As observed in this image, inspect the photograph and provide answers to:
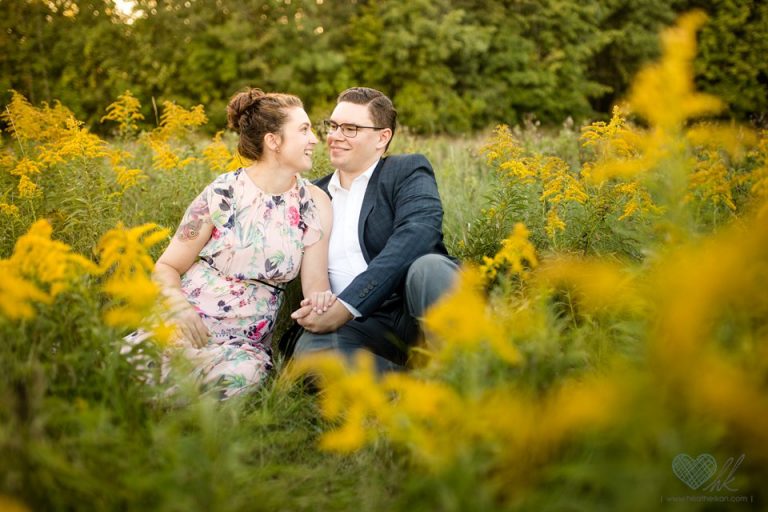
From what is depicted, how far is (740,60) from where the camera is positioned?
66.0 ft

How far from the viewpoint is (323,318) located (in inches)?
104

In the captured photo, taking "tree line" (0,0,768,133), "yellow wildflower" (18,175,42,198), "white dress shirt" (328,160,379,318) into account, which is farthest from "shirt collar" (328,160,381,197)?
"tree line" (0,0,768,133)

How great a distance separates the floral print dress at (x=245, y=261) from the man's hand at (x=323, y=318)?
28 centimetres

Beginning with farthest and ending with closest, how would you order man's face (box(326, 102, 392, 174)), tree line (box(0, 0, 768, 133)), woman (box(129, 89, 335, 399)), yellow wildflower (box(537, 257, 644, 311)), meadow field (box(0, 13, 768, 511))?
tree line (box(0, 0, 768, 133)) < man's face (box(326, 102, 392, 174)) < woman (box(129, 89, 335, 399)) < yellow wildflower (box(537, 257, 644, 311)) < meadow field (box(0, 13, 768, 511))

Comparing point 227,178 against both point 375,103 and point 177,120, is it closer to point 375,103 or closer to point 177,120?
point 375,103

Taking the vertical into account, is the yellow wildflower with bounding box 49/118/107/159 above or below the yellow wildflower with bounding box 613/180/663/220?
above

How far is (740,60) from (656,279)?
23182mm

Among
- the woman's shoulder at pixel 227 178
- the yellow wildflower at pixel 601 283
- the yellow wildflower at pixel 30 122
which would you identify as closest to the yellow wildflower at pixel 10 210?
the yellow wildflower at pixel 30 122

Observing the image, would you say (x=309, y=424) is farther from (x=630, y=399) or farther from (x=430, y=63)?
(x=430, y=63)

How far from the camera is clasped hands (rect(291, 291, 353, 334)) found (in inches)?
104

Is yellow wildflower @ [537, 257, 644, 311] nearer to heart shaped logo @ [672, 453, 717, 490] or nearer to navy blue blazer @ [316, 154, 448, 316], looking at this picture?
heart shaped logo @ [672, 453, 717, 490]

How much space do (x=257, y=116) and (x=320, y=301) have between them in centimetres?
109

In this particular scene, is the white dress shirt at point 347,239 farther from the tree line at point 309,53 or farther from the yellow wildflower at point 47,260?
the tree line at point 309,53

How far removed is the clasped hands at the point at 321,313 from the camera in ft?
8.64
